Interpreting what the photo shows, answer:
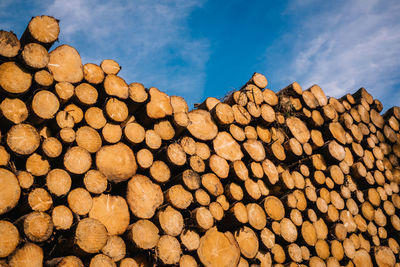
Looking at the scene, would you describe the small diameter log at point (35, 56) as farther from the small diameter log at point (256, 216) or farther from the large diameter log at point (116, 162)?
the small diameter log at point (256, 216)

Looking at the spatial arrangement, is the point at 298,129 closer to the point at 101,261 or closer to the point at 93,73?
the point at 93,73

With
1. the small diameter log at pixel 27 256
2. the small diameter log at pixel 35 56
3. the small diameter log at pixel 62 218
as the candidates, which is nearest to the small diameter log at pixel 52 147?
the small diameter log at pixel 62 218

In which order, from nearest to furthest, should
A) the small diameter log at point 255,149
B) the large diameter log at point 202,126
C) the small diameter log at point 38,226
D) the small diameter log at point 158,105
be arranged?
the small diameter log at point 38,226 < the small diameter log at point 158,105 < the large diameter log at point 202,126 < the small diameter log at point 255,149

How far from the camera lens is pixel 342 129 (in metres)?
5.38

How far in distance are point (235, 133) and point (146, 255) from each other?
2.13 meters

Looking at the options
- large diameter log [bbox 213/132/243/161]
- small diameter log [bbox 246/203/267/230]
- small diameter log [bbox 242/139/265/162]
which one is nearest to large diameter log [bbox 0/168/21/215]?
large diameter log [bbox 213/132/243/161]

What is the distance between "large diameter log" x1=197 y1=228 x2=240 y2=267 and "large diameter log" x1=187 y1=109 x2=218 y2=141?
126 centimetres

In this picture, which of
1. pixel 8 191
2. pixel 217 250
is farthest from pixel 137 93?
pixel 217 250

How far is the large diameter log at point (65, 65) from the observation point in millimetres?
3041

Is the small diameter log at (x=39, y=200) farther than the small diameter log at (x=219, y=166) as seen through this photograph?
No

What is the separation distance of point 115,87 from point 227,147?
179 cm

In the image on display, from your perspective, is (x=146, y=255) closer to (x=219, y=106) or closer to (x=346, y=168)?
(x=219, y=106)

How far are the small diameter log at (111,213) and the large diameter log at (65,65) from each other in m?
1.36

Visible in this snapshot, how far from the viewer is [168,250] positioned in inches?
118
